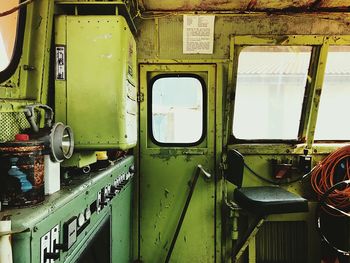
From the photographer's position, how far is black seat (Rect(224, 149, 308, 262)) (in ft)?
8.07

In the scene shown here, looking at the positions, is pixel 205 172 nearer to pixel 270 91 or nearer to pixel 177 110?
pixel 177 110

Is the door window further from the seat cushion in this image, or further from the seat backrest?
the seat cushion

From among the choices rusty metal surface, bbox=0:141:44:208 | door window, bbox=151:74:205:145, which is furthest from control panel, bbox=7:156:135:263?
door window, bbox=151:74:205:145

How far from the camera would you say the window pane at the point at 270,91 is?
10.3ft

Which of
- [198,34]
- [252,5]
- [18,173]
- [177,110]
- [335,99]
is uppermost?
[252,5]

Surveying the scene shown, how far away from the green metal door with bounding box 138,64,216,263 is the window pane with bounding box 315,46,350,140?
117cm

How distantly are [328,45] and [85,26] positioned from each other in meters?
2.33

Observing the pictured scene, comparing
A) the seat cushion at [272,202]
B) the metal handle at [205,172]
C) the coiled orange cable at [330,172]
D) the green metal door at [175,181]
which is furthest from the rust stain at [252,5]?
the seat cushion at [272,202]

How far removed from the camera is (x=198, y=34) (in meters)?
3.07

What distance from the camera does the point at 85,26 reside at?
1740mm

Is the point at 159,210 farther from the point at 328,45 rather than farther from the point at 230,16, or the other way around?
the point at 328,45

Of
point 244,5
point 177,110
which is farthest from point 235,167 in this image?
point 244,5

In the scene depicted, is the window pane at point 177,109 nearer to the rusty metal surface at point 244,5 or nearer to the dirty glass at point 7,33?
the rusty metal surface at point 244,5

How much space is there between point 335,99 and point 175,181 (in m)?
1.84
